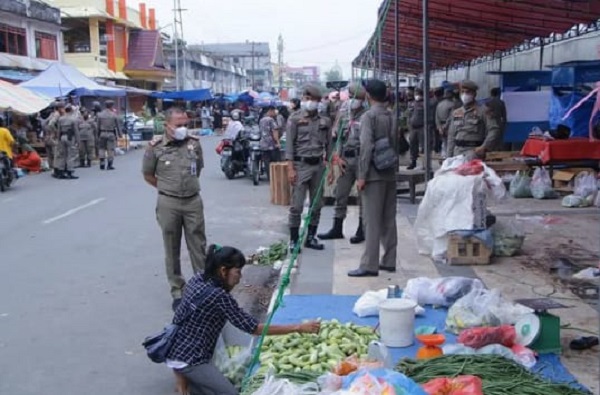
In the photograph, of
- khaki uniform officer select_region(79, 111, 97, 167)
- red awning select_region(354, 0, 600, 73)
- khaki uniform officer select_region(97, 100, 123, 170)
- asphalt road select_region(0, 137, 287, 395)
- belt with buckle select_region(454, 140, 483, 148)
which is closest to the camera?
asphalt road select_region(0, 137, 287, 395)

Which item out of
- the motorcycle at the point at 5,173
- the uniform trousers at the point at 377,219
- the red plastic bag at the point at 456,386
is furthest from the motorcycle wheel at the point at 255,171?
the red plastic bag at the point at 456,386

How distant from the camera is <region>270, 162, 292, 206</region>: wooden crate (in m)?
12.5

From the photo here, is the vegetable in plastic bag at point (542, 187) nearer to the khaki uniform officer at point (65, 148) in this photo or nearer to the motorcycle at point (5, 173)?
the motorcycle at point (5, 173)

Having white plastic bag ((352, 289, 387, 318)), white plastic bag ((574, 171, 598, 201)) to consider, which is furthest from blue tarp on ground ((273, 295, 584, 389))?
white plastic bag ((574, 171, 598, 201))

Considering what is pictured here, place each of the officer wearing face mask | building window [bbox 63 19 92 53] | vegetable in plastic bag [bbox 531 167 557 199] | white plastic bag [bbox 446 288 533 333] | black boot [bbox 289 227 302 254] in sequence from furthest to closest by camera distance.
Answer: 1. building window [bbox 63 19 92 53]
2. vegetable in plastic bag [bbox 531 167 557 199]
3. the officer wearing face mask
4. black boot [bbox 289 227 302 254]
5. white plastic bag [bbox 446 288 533 333]

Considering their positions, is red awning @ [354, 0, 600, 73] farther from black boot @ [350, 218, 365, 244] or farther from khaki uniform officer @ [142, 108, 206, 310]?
khaki uniform officer @ [142, 108, 206, 310]

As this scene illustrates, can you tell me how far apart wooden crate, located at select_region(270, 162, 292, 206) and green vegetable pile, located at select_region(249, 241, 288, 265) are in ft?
12.1

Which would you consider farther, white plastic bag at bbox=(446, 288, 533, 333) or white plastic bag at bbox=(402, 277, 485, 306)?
white plastic bag at bbox=(402, 277, 485, 306)

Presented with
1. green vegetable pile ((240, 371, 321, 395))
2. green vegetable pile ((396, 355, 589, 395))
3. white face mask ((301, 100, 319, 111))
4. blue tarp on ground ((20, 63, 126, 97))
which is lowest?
green vegetable pile ((240, 371, 321, 395))

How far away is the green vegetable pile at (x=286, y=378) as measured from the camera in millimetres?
3955

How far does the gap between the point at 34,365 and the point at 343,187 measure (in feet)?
14.6

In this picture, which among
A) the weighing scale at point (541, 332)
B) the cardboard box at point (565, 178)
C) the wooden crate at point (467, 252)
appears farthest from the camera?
the cardboard box at point (565, 178)

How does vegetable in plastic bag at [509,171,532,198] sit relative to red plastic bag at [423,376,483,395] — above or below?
above

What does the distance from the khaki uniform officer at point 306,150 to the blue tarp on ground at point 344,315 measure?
196 cm
